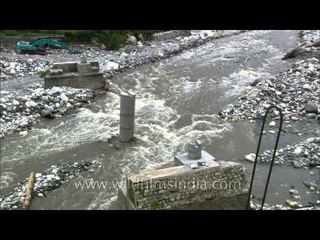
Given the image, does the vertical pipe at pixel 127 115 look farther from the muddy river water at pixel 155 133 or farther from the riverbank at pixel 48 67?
the riverbank at pixel 48 67

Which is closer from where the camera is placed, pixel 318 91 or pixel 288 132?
pixel 288 132

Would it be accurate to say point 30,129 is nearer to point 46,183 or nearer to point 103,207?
point 46,183

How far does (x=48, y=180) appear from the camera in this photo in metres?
10.0

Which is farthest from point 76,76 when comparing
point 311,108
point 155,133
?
point 311,108

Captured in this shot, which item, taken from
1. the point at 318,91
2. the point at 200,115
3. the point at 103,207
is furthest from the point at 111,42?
the point at 103,207

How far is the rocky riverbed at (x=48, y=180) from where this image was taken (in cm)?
927

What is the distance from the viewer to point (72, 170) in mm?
10539

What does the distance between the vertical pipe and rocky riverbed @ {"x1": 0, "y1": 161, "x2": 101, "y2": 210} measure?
1246 millimetres

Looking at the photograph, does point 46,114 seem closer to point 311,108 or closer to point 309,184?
point 309,184

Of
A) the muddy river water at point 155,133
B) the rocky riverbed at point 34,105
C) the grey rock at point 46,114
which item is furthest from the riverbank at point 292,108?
the grey rock at point 46,114

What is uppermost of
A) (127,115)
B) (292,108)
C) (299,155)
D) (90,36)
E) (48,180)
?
(90,36)

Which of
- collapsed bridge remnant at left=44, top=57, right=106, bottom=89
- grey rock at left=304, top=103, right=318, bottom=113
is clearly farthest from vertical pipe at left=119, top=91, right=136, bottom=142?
grey rock at left=304, top=103, right=318, bottom=113

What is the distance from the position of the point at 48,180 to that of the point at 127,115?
276cm
